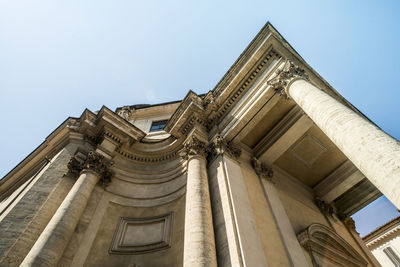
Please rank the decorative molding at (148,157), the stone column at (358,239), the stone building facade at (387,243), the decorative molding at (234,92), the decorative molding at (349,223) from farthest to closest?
1. the stone building facade at (387,243)
2. the decorative molding at (349,223)
3. the decorative molding at (148,157)
4. the stone column at (358,239)
5. the decorative molding at (234,92)

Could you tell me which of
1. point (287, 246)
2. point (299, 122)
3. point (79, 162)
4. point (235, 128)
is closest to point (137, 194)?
point (79, 162)

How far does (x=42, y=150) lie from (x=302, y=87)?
39.8 feet

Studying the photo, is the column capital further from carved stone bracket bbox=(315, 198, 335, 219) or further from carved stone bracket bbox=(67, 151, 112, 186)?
carved stone bracket bbox=(67, 151, 112, 186)

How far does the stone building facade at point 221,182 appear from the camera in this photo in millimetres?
5641

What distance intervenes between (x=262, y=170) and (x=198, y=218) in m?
4.33

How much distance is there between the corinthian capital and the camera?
7371 mm

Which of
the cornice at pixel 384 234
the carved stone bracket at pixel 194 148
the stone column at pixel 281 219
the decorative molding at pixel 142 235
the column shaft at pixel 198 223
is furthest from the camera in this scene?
the cornice at pixel 384 234

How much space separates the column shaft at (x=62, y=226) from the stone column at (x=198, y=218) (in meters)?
3.35

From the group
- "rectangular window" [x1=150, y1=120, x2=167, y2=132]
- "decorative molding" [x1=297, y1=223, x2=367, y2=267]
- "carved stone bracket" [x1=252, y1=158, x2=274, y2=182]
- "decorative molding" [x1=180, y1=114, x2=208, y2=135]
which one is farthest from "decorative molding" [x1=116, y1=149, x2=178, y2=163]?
"decorative molding" [x1=297, y1=223, x2=367, y2=267]

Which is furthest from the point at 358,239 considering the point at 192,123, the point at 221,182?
the point at 192,123

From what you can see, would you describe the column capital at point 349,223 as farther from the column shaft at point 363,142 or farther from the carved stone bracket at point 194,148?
the column shaft at point 363,142

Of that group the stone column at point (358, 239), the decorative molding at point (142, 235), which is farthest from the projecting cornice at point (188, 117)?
the stone column at point (358, 239)

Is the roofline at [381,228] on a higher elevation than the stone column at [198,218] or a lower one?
higher

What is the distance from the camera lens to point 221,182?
735cm
